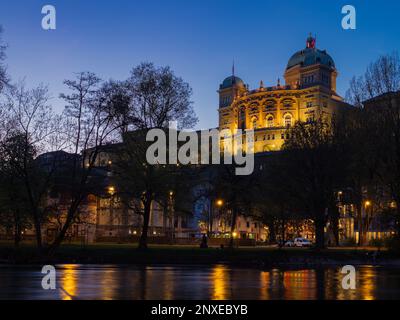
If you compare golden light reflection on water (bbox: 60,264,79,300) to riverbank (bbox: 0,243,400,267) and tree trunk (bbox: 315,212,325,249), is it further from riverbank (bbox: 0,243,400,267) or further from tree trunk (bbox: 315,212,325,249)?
tree trunk (bbox: 315,212,325,249)

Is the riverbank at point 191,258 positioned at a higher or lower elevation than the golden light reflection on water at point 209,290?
lower

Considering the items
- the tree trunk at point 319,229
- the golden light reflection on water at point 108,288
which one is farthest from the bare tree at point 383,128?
the golden light reflection on water at point 108,288

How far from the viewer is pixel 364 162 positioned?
61.2 meters

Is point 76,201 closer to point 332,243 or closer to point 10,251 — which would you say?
point 10,251

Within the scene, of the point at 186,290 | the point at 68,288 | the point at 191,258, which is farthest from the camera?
the point at 191,258

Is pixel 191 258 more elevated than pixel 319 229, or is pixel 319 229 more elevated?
pixel 319 229

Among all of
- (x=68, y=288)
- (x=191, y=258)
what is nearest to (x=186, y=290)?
(x=68, y=288)

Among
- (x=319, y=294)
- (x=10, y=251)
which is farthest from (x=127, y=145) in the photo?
(x=319, y=294)

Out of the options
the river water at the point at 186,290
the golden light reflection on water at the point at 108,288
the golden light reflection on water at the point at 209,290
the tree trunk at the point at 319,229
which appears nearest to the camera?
the golden light reflection on water at the point at 108,288

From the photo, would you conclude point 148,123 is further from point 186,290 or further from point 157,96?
point 186,290

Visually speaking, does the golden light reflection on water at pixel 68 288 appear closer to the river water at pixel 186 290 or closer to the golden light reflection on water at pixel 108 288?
the river water at pixel 186 290

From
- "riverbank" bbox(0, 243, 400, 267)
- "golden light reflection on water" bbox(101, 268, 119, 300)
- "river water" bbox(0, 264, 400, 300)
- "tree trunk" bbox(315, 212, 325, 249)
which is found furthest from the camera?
"tree trunk" bbox(315, 212, 325, 249)

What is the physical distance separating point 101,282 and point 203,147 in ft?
115

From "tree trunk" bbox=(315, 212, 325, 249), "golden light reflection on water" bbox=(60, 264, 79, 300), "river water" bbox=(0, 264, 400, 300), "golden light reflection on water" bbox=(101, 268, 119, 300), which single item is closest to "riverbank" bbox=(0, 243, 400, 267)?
"tree trunk" bbox=(315, 212, 325, 249)
